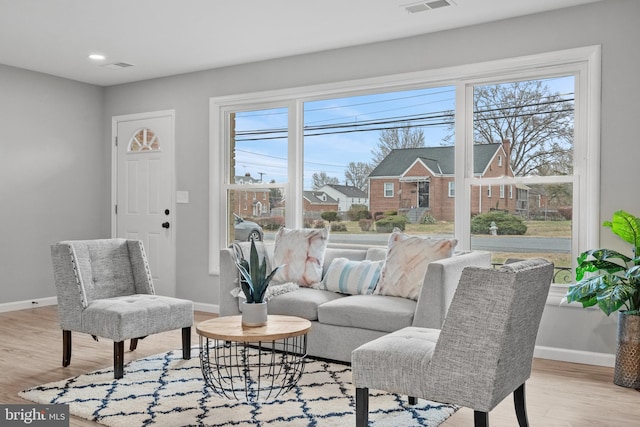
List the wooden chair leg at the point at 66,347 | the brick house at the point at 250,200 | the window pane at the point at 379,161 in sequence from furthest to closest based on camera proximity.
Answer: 1. the brick house at the point at 250,200
2. the window pane at the point at 379,161
3. the wooden chair leg at the point at 66,347

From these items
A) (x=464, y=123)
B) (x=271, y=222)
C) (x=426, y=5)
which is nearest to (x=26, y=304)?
(x=271, y=222)

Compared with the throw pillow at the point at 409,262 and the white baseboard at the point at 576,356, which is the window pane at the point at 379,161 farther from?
the white baseboard at the point at 576,356

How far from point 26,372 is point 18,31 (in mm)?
2755

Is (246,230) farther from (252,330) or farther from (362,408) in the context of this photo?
(362,408)

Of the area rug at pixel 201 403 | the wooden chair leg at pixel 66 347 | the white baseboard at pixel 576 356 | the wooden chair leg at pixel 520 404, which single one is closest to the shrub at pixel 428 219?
the white baseboard at pixel 576 356

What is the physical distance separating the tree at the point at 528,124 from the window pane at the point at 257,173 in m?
1.92

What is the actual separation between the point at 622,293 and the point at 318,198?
268 centimetres

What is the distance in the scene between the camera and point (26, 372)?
3572 mm

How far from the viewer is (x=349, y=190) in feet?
16.6

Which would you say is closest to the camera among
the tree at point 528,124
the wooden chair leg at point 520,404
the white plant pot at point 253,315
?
the wooden chair leg at point 520,404

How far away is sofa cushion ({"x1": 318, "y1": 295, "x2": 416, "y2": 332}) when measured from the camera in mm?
3453

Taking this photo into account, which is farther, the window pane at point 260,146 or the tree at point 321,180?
the window pane at point 260,146

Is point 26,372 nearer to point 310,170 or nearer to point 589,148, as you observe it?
point 310,170

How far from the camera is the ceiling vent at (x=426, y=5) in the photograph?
3865mm
